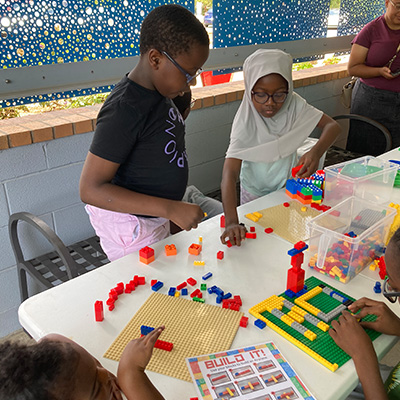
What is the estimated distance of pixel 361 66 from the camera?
10.9 feet

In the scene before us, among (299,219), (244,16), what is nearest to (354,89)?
(244,16)

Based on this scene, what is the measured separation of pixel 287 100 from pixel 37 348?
182 cm

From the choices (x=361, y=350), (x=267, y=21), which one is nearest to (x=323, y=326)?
(x=361, y=350)

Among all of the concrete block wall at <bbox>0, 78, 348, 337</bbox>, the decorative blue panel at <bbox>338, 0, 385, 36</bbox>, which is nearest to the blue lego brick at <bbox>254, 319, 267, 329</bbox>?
the concrete block wall at <bbox>0, 78, 348, 337</bbox>

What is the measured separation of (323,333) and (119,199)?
2.67 feet

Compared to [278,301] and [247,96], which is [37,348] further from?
[247,96]

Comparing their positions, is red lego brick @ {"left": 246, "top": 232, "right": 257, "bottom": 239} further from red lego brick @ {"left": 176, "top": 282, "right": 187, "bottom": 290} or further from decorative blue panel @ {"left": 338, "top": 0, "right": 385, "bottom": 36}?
decorative blue panel @ {"left": 338, "top": 0, "right": 385, "bottom": 36}

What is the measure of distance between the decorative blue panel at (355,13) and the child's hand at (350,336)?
3.93 meters

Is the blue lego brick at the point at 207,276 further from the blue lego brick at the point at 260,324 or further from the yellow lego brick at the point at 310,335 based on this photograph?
the yellow lego brick at the point at 310,335

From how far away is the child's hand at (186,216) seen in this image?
1459 millimetres

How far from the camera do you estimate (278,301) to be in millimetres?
1261

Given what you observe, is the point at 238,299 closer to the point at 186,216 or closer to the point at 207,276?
the point at 207,276

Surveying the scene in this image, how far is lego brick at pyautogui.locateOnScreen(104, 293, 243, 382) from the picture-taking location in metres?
1.05

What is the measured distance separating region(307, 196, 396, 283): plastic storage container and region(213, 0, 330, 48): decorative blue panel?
208cm
